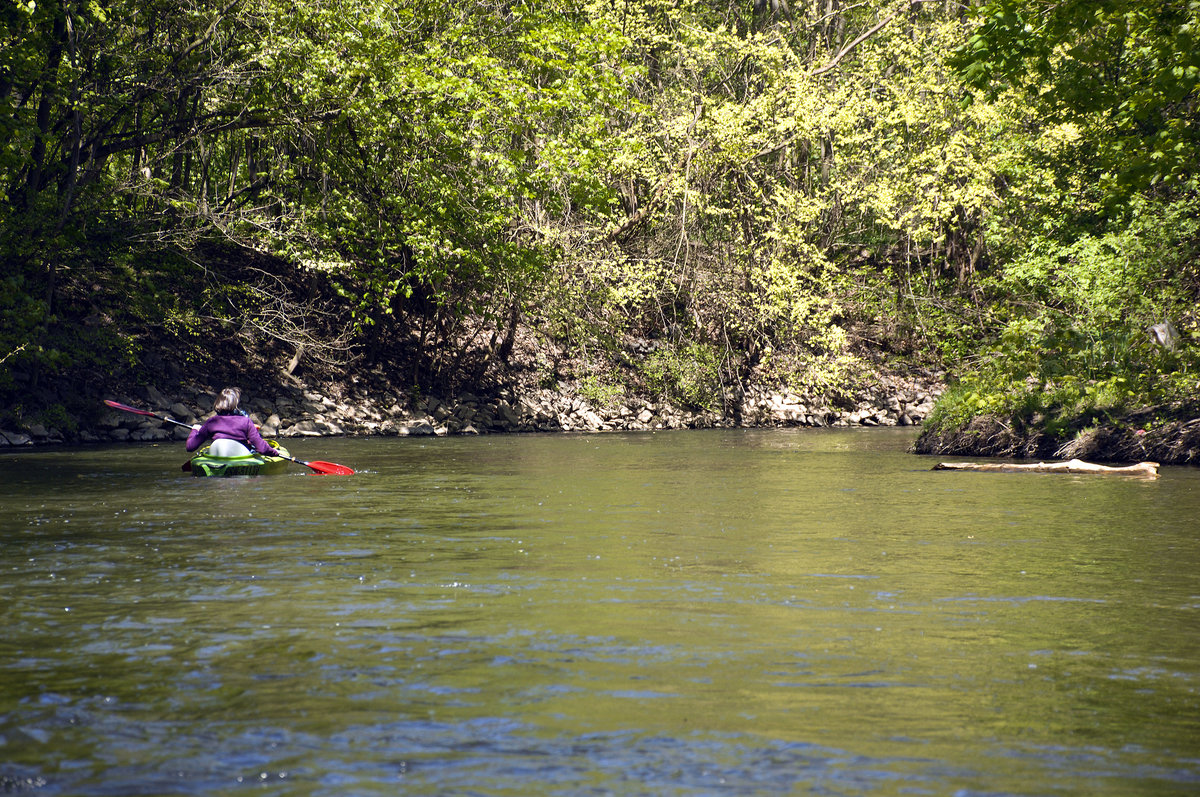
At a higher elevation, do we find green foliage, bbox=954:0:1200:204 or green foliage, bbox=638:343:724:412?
green foliage, bbox=954:0:1200:204

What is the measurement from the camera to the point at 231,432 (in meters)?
16.1

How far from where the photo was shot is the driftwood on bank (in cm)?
1570

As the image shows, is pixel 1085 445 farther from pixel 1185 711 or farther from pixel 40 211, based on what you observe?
pixel 40 211

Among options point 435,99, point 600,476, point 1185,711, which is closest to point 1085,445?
point 600,476

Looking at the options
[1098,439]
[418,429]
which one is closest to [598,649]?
[1098,439]

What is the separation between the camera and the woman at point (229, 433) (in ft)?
52.0

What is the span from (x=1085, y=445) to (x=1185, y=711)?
1512 cm

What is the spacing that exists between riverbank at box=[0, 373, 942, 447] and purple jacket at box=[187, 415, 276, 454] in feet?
23.3

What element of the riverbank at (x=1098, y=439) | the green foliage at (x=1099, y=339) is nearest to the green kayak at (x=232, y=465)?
the riverbank at (x=1098, y=439)

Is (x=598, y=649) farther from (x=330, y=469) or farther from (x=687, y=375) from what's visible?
(x=687, y=375)

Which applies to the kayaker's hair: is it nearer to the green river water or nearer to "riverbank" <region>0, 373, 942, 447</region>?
the green river water

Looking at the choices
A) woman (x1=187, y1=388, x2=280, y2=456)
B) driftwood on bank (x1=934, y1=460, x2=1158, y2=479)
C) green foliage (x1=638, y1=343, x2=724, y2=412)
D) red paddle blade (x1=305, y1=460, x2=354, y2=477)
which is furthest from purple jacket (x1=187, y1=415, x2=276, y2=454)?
green foliage (x1=638, y1=343, x2=724, y2=412)

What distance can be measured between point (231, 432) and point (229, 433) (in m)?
0.03

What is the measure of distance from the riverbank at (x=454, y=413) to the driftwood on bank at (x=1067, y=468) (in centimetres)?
1268
